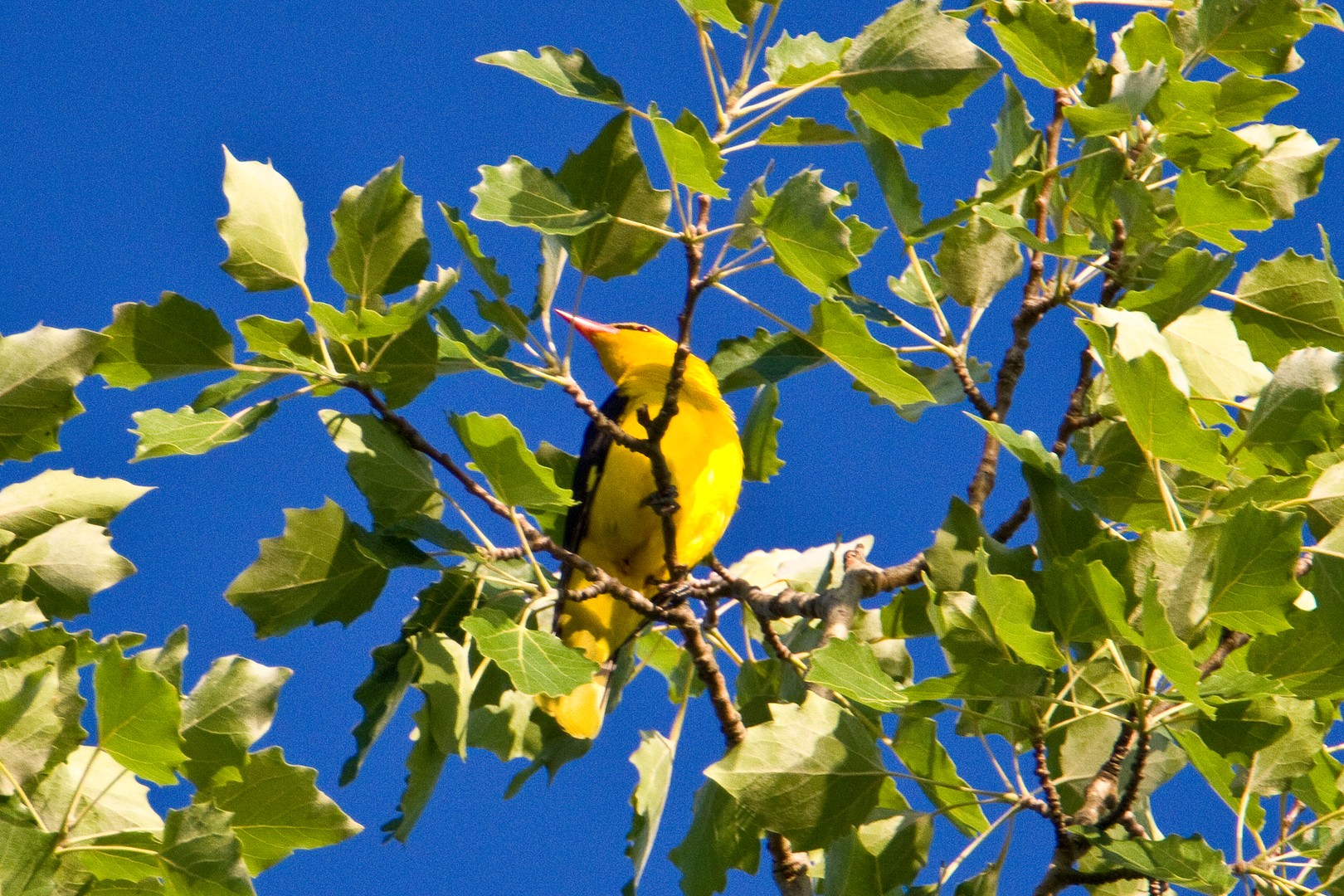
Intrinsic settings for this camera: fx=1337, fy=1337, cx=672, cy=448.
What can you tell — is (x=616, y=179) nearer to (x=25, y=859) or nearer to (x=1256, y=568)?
(x=1256, y=568)

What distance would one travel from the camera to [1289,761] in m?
2.21

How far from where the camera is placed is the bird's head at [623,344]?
5.16 meters

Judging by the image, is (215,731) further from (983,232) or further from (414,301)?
(983,232)

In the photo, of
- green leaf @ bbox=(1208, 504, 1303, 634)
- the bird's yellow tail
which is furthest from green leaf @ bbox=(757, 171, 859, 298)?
the bird's yellow tail

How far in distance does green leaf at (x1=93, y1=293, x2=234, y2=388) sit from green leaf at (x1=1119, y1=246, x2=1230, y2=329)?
1688mm

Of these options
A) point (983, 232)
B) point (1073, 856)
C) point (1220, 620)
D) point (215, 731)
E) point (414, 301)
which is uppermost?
point (414, 301)

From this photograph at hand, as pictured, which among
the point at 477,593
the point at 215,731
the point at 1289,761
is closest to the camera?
the point at 215,731

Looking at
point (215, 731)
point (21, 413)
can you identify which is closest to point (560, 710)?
point (215, 731)

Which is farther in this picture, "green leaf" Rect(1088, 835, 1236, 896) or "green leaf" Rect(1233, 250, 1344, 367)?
"green leaf" Rect(1233, 250, 1344, 367)

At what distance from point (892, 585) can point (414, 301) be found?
1.24m

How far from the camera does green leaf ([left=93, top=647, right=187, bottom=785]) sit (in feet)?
6.19

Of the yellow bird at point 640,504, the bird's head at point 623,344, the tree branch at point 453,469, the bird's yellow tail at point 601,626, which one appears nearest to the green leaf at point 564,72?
the tree branch at point 453,469

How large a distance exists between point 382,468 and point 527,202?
59 centimetres

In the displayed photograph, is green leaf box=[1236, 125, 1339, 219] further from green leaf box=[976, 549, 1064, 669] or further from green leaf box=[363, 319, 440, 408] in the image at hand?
green leaf box=[363, 319, 440, 408]
